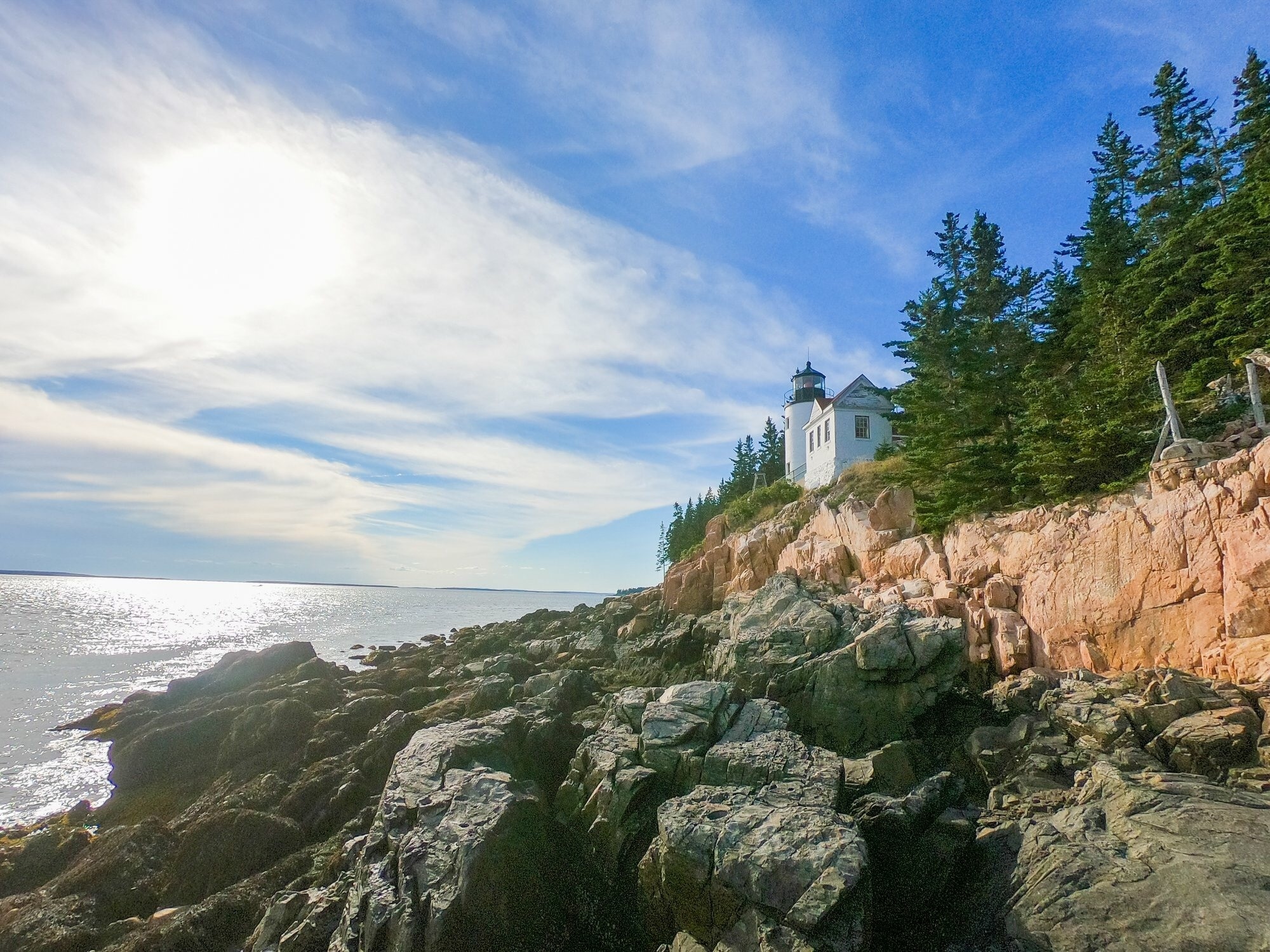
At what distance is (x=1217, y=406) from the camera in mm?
17000

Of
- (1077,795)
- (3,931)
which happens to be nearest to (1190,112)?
(1077,795)

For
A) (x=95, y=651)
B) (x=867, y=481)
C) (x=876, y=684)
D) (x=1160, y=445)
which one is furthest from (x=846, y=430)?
(x=95, y=651)

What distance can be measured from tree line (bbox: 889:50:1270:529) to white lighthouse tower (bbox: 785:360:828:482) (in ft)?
50.3

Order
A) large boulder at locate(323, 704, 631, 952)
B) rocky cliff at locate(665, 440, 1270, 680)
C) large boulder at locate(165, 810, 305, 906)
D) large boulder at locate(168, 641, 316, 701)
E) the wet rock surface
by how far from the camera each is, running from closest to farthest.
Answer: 1. the wet rock surface
2. large boulder at locate(323, 704, 631, 952)
3. rocky cliff at locate(665, 440, 1270, 680)
4. large boulder at locate(165, 810, 305, 906)
5. large boulder at locate(168, 641, 316, 701)

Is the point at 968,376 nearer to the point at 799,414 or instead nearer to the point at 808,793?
the point at 808,793

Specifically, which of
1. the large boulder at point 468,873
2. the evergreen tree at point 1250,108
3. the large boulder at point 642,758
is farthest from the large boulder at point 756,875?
the evergreen tree at point 1250,108

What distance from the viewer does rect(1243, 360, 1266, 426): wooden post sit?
15.1 meters

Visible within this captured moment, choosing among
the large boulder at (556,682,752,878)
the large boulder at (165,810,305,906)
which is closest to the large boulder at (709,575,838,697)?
the large boulder at (556,682,752,878)

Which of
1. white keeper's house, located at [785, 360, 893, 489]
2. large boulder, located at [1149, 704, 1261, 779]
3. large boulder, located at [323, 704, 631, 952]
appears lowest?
large boulder, located at [323, 704, 631, 952]

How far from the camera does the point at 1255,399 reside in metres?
15.4

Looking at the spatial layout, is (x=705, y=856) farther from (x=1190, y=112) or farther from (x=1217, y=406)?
(x=1190, y=112)

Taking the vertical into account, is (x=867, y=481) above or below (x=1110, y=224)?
below

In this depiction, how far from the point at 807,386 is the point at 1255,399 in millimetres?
39896

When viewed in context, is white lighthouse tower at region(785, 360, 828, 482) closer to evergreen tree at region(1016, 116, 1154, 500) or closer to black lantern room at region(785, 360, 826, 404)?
black lantern room at region(785, 360, 826, 404)
